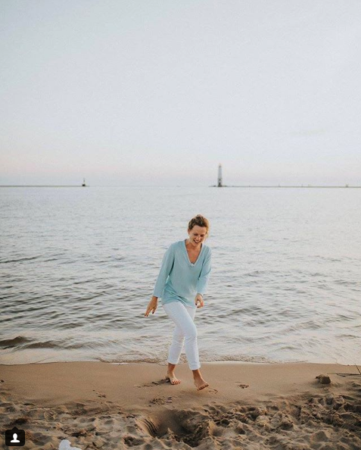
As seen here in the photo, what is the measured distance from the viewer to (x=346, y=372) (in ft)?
17.1

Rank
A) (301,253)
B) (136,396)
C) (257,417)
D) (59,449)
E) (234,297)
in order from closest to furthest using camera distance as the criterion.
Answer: (59,449) → (257,417) → (136,396) → (234,297) → (301,253)

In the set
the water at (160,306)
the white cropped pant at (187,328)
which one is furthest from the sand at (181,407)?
the water at (160,306)

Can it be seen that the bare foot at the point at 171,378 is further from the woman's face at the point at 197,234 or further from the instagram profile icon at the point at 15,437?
the instagram profile icon at the point at 15,437

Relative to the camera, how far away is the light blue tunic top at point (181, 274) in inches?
175

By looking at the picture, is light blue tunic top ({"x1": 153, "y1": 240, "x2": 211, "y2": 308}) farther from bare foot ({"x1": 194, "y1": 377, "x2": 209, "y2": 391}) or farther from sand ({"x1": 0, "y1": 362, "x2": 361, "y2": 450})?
sand ({"x1": 0, "y1": 362, "x2": 361, "y2": 450})

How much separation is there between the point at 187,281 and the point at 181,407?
1.38 metres

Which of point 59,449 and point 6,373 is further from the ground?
point 59,449

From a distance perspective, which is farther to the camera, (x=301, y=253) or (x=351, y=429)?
(x=301, y=253)

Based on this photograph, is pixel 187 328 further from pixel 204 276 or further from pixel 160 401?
pixel 160 401

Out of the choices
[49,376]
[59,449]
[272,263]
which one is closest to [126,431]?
[59,449]

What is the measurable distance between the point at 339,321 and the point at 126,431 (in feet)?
18.6

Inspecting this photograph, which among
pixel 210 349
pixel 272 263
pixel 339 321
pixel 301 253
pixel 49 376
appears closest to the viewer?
pixel 49 376

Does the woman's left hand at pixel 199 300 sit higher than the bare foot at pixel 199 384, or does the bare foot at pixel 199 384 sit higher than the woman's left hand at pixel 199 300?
the woman's left hand at pixel 199 300

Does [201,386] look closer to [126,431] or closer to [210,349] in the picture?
[126,431]
